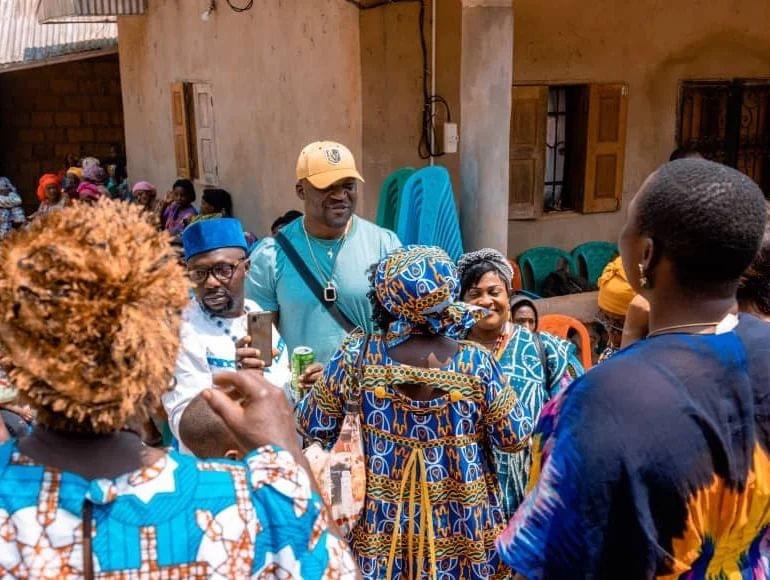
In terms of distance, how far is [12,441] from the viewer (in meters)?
1.46

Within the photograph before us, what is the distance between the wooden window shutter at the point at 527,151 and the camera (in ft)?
23.6

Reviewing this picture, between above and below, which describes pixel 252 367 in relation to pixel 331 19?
below

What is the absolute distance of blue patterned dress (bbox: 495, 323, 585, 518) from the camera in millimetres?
2949

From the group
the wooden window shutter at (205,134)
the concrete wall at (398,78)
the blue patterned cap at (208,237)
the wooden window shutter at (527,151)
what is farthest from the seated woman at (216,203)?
the blue patterned cap at (208,237)

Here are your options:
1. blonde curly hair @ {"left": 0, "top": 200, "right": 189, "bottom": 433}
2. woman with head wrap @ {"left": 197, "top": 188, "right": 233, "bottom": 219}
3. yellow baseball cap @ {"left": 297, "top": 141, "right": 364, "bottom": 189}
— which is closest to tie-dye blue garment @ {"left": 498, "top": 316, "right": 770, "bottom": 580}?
blonde curly hair @ {"left": 0, "top": 200, "right": 189, "bottom": 433}

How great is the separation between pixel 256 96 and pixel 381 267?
580 cm

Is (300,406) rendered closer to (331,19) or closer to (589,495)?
(589,495)

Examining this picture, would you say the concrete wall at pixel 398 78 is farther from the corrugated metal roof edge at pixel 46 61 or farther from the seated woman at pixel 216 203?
the corrugated metal roof edge at pixel 46 61

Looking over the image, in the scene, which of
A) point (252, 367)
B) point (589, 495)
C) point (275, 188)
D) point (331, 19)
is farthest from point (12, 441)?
point (275, 188)

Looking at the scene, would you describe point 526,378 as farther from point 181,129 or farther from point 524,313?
point 181,129

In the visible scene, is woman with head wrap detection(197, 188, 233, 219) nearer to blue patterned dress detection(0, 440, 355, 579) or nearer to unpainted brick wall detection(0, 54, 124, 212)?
blue patterned dress detection(0, 440, 355, 579)

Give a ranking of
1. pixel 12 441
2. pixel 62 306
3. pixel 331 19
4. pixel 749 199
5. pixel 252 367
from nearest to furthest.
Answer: pixel 62 306 < pixel 12 441 < pixel 749 199 < pixel 252 367 < pixel 331 19

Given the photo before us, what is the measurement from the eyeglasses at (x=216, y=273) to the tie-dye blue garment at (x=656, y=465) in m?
1.68

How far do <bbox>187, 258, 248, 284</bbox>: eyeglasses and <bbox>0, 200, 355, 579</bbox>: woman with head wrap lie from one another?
151 centimetres
